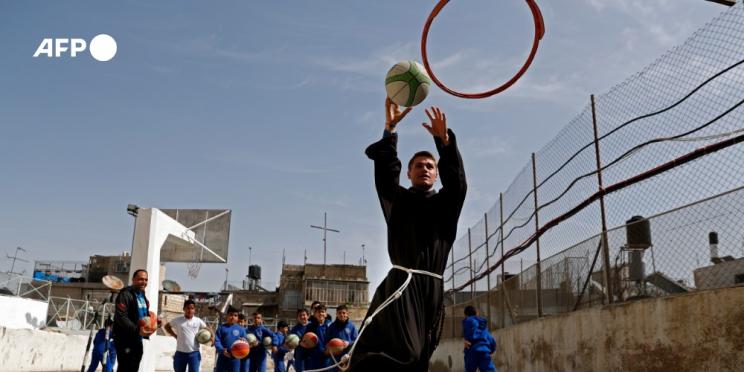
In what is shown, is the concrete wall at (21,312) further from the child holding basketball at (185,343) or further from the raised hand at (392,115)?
the raised hand at (392,115)

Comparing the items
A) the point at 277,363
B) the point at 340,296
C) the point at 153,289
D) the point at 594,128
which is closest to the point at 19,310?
the point at 153,289

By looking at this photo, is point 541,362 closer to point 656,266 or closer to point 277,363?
point 656,266

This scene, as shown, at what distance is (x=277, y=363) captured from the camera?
52.9 ft

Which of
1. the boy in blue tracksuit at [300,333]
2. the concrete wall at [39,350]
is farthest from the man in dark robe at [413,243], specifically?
the concrete wall at [39,350]

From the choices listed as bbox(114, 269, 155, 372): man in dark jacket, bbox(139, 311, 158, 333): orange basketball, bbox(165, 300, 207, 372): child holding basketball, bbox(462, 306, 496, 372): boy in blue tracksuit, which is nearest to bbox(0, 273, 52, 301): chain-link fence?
bbox(165, 300, 207, 372): child holding basketball

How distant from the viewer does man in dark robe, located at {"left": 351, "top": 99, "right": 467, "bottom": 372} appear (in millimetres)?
3543

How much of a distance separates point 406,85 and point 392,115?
79 centimetres

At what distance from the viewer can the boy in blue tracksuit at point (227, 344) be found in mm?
13531

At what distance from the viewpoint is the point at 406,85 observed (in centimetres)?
515

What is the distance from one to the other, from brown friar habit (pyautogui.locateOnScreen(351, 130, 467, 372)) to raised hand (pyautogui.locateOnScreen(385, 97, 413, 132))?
0.10m

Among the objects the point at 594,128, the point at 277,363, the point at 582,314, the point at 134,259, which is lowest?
the point at 277,363

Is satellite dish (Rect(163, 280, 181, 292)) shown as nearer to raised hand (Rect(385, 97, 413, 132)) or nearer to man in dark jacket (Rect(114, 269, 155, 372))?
man in dark jacket (Rect(114, 269, 155, 372))

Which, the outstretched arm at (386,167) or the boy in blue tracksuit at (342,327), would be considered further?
the boy in blue tracksuit at (342,327)

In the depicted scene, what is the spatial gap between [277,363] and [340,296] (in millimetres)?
49085
